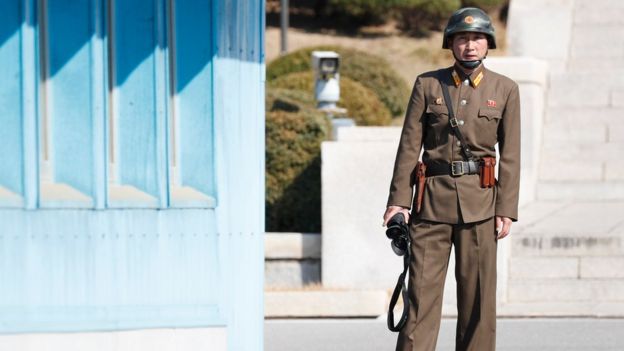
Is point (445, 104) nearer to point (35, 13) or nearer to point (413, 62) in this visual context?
point (35, 13)

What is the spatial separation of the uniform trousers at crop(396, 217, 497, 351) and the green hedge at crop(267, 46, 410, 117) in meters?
14.4

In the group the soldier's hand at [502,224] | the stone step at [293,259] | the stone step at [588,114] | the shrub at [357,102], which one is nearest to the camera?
the soldier's hand at [502,224]

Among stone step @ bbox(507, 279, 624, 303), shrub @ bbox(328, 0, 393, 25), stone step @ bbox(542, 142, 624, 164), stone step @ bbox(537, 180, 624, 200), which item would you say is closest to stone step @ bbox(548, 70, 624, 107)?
stone step @ bbox(542, 142, 624, 164)

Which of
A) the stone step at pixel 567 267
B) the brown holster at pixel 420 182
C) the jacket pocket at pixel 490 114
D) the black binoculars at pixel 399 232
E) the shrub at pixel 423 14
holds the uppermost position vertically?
the shrub at pixel 423 14

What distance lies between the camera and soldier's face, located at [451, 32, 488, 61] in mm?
6793

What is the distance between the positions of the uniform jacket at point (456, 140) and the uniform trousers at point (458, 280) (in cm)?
9

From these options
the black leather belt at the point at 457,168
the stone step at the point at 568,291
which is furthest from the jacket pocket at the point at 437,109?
the stone step at the point at 568,291

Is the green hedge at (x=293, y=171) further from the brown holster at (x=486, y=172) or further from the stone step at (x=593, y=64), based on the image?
the brown holster at (x=486, y=172)

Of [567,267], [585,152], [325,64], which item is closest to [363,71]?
[325,64]

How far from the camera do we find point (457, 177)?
22.6 feet

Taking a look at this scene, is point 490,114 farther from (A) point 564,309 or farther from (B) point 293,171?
(B) point 293,171

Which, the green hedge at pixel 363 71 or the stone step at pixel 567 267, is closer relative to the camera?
the stone step at pixel 567 267

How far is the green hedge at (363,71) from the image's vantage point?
21.5 meters

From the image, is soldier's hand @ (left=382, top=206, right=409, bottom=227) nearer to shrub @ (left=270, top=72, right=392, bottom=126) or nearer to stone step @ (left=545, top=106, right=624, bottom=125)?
stone step @ (left=545, top=106, right=624, bottom=125)
